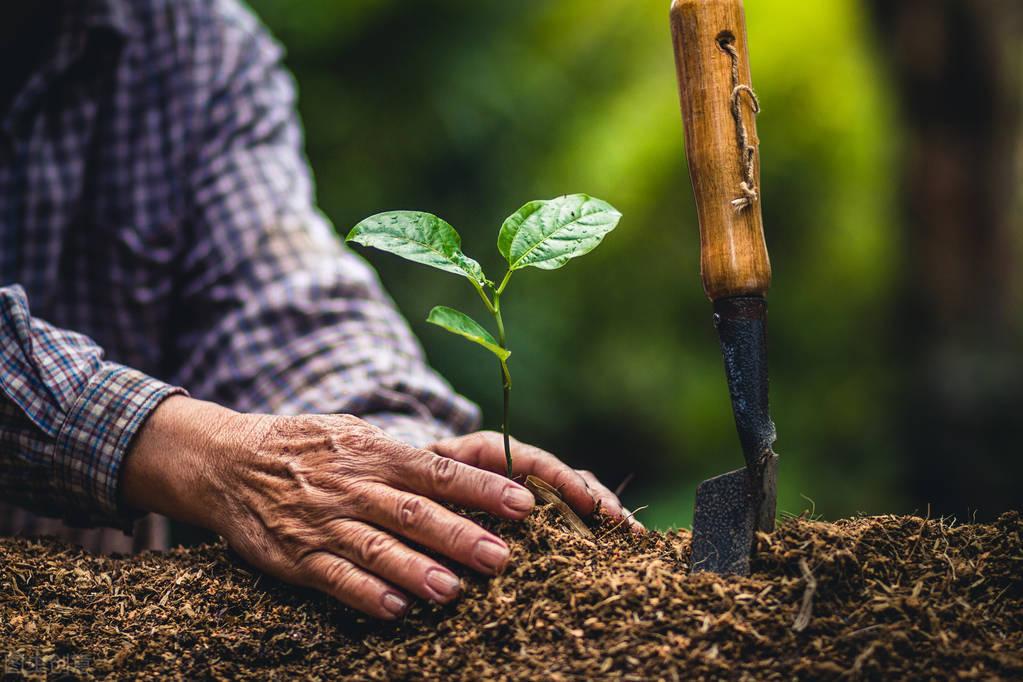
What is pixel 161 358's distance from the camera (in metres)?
2.45

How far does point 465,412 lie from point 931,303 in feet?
11.1

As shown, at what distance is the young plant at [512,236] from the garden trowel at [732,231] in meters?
0.17

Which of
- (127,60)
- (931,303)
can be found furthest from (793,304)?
(127,60)

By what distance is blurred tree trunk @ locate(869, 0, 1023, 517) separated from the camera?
13.8 feet

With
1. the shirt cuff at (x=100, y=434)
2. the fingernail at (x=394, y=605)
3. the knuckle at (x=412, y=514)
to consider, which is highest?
the knuckle at (x=412, y=514)

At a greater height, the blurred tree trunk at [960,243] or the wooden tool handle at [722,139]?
the blurred tree trunk at [960,243]

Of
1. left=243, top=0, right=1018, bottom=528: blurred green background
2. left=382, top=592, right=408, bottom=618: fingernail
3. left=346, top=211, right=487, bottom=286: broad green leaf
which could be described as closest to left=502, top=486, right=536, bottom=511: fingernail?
left=382, top=592, right=408, bottom=618: fingernail

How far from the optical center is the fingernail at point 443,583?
124 centimetres

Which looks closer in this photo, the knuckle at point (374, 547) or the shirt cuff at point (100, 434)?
the knuckle at point (374, 547)

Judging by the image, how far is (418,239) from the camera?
135cm

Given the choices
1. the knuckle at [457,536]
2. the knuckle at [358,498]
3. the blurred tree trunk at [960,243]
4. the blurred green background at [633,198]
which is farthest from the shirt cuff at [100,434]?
the blurred tree trunk at [960,243]

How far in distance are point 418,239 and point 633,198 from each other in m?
4.60

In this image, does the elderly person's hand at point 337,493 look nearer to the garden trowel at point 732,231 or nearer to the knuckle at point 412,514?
the knuckle at point 412,514

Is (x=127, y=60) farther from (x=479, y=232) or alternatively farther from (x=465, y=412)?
(x=479, y=232)
